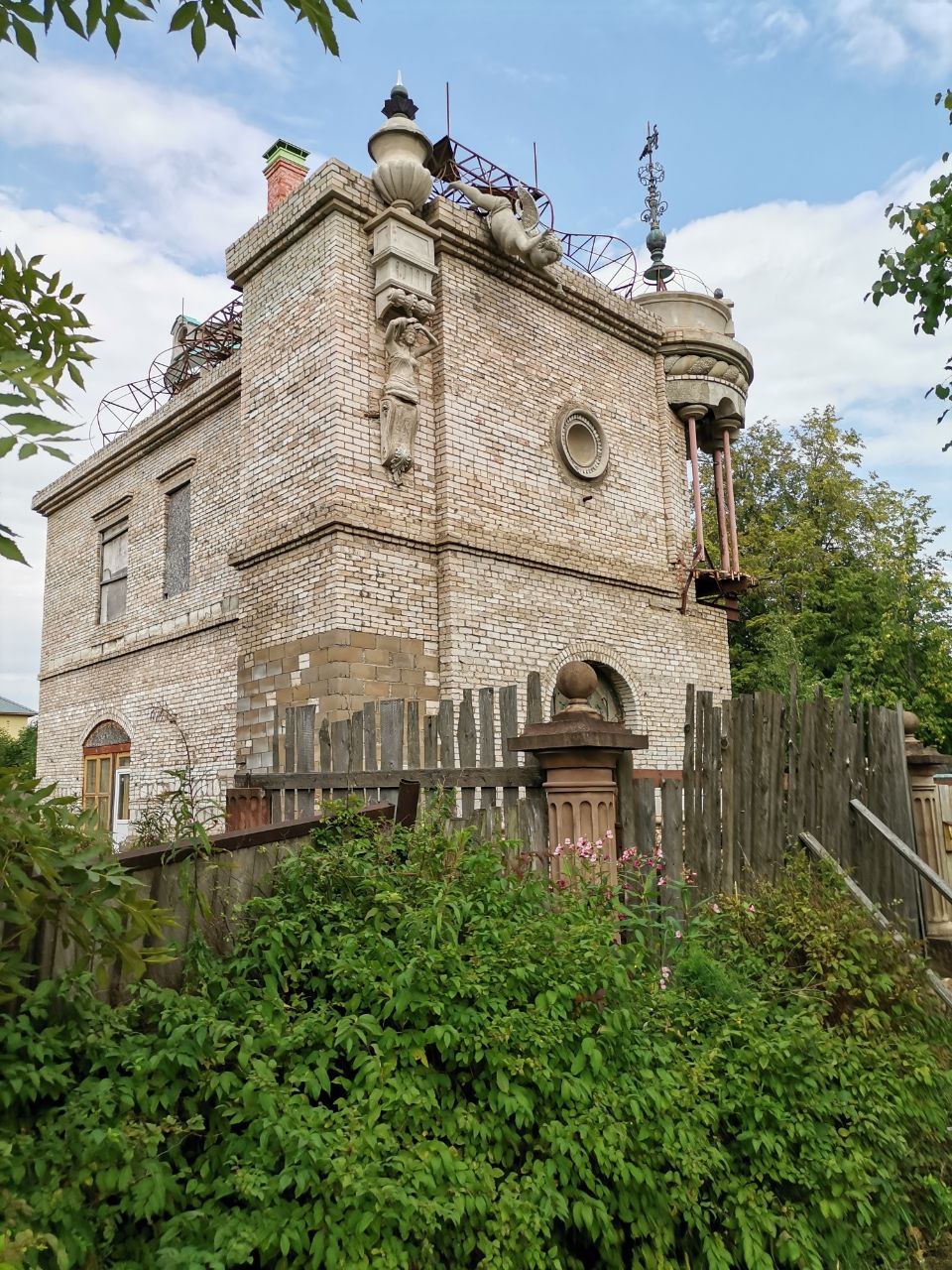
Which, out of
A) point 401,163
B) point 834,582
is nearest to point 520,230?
point 401,163

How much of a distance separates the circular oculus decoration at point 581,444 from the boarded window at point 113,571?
27.0 feet

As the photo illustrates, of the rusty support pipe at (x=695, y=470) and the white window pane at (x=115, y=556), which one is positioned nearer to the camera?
the rusty support pipe at (x=695, y=470)

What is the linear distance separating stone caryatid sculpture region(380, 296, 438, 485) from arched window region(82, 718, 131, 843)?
772 centimetres

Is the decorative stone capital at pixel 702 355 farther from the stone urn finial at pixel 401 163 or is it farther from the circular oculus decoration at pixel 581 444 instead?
the stone urn finial at pixel 401 163

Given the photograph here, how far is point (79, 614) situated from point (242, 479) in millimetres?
7751

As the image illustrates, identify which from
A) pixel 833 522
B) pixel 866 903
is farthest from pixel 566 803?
pixel 833 522

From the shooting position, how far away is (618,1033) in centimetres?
318

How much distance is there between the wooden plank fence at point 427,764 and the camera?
464 centimetres

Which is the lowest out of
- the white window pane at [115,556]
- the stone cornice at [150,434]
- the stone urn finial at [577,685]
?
the stone urn finial at [577,685]

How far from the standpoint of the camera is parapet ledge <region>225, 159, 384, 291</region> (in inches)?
385

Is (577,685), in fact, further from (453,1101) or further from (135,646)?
(135,646)

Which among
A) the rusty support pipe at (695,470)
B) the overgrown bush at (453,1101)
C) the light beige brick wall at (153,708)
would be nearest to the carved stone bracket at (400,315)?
the light beige brick wall at (153,708)

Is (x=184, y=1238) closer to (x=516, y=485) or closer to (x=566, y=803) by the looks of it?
(x=566, y=803)

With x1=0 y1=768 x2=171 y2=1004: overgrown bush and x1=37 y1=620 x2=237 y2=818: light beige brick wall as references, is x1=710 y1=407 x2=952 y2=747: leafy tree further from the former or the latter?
x1=0 y1=768 x2=171 y2=1004: overgrown bush
